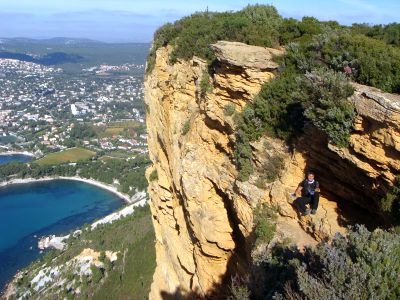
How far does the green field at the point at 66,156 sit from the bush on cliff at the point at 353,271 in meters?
100

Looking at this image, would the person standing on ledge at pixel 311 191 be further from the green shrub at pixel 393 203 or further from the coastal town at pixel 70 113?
the coastal town at pixel 70 113

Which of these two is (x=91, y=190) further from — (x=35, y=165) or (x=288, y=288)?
(x=288, y=288)

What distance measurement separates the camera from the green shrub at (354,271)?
4.77 m

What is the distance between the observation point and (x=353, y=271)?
502 cm

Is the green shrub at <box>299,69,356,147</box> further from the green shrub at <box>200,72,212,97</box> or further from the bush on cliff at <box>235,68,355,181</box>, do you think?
the green shrub at <box>200,72,212,97</box>

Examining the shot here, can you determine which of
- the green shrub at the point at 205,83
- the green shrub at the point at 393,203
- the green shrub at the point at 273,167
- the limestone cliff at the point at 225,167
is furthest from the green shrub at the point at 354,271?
the green shrub at the point at 205,83

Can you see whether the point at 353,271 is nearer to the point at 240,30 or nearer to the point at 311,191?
the point at 311,191

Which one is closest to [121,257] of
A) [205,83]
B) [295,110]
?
[205,83]

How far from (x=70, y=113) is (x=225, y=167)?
456 ft

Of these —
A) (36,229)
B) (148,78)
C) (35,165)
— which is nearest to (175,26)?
(148,78)

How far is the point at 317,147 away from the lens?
8391 mm

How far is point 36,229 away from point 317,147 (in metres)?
66.1

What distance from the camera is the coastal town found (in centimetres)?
11344

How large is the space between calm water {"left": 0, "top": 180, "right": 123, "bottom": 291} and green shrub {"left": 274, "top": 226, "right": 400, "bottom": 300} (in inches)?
2025
